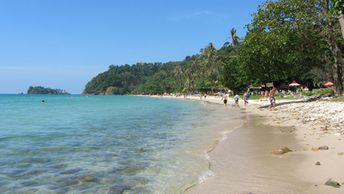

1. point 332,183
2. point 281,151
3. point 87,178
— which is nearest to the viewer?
point 332,183

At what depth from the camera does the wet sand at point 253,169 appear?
8195 mm

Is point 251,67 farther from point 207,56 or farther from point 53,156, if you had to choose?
point 207,56

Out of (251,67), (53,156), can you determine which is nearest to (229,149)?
(53,156)

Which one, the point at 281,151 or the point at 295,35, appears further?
the point at 295,35

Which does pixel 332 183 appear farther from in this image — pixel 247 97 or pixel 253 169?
pixel 247 97

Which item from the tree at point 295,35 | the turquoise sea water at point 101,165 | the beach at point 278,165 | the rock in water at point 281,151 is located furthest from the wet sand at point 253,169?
the tree at point 295,35

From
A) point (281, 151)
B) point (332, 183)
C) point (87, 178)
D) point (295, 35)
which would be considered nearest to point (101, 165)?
point (87, 178)

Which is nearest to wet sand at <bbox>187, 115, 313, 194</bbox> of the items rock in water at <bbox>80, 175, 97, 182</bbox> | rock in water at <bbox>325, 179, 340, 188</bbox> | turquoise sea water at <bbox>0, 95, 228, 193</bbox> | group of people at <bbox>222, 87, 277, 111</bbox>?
rock in water at <bbox>325, 179, 340, 188</bbox>

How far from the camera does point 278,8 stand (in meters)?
34.2

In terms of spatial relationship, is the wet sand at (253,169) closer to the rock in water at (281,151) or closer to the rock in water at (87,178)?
the rock in water at (281,151)

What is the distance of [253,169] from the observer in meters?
10.1

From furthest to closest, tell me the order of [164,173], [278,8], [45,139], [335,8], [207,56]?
[207,56] → [278,8] → [45,139] → [164,173] → [335,8]

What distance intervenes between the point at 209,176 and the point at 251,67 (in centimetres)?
3255

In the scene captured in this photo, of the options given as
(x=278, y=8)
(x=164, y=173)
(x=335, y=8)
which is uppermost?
(x=278, y=8)
